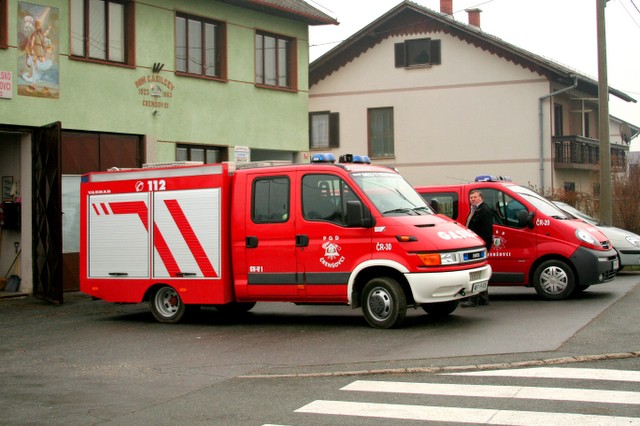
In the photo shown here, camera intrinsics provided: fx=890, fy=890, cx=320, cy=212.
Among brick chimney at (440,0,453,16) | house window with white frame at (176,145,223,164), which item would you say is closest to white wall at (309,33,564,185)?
brick chimney at (440,0,453,16)

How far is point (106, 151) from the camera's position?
18.6 meters

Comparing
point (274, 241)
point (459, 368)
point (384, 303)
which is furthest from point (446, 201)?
point (459, 368)

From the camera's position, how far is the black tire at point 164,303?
44.9ft

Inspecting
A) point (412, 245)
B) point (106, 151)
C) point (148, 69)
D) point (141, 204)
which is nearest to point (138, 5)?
point (148, 69)

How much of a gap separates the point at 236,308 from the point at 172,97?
6949mm

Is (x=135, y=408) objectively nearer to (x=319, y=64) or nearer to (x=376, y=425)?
(x=376, y=425)

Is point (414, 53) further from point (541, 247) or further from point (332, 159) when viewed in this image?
point (332, 159)

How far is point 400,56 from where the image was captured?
1501 inches

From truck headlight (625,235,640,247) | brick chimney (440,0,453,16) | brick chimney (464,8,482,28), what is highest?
brick chimney (440,0,453,16)

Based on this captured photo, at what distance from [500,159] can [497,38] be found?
499 centimetres

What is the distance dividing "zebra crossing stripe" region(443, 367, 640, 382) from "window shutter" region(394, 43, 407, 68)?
30474 mm

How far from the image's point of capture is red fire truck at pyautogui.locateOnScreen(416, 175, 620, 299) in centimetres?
Result: 1426

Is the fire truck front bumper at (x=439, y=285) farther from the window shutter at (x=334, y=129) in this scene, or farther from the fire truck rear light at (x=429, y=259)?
the window shutter at (x=334, y=129)

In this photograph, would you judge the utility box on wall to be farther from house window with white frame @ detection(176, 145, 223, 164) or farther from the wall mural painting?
house window with white frame @ detection(176, 145, 223, 164)
